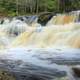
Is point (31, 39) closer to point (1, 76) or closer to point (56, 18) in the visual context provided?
point (56, 18)

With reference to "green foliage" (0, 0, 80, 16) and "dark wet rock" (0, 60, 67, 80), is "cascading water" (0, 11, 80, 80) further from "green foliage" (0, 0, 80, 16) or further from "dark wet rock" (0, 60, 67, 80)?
"green foliage" (0, 0, 80, 16)

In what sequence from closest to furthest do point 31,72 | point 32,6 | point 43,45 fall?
1. point 31,72
2. point 43,45
3. point 32,6

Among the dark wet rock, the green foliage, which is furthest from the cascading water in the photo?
the green foliage

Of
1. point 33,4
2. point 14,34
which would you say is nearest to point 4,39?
point 14,34

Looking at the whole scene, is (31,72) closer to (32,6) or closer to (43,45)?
(43,45)

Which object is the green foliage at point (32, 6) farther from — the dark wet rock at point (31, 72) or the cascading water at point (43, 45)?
the dark wet rock at point (31, 72)

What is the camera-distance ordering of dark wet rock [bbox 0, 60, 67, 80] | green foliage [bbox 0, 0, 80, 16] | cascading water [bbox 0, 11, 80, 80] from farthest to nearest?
green foliage [bbox 0, 0, 80, 16]
cascading water [bbox 0, 11, 80, 80]
dark wet rock [bbox 0, 60, 67, 80]

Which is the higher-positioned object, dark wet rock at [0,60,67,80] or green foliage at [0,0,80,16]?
dark wet rock at [0,60,67,80]

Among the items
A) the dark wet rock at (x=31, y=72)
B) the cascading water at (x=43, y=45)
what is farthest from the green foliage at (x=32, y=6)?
the dark wet rock at (x=31, y=72)

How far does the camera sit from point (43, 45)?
1317cm

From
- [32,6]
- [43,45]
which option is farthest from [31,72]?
[32,6]

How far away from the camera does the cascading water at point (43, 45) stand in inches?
298

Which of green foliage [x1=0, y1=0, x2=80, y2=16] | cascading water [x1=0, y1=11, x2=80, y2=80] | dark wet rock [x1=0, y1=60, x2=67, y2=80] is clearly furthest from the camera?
green foliage [x1=0, y1=0, x2=80, y2=16]

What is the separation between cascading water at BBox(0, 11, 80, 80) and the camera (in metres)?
7.56
